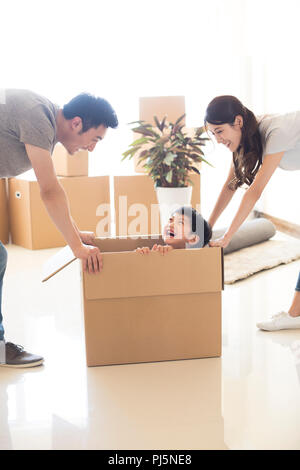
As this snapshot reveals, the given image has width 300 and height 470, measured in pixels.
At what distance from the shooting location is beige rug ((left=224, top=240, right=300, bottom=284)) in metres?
3.30

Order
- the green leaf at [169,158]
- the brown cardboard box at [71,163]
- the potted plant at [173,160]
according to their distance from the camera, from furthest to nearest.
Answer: the brown cardboard box at [71,163] → the potted plant at [173,160] → the green leaf at [169,158]

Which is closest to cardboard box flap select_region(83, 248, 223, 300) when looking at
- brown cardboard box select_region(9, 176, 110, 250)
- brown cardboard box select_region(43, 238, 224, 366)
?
brown cardboard box select_region(43, 238, 224, 366)

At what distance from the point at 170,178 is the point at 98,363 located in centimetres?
196

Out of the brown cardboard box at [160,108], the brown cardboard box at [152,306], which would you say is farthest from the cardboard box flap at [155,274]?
the brown cardboard box at [160,108]

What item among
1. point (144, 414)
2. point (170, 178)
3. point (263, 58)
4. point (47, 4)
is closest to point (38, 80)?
point (47, 4)

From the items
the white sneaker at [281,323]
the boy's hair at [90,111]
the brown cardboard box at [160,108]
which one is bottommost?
the white sneaker at [281,323]

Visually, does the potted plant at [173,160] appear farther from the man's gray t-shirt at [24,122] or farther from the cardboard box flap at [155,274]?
the man's gray t-shirt at [24,122]

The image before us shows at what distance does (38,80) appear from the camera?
4.63m

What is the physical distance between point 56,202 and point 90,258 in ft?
0.77

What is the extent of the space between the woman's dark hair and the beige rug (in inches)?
43.5

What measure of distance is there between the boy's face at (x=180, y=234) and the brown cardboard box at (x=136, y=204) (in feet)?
6.42

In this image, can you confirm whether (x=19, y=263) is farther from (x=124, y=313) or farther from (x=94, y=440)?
(x=94, y=440)

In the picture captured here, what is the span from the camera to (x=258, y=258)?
365cm

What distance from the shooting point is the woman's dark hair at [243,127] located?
6.77 feet
